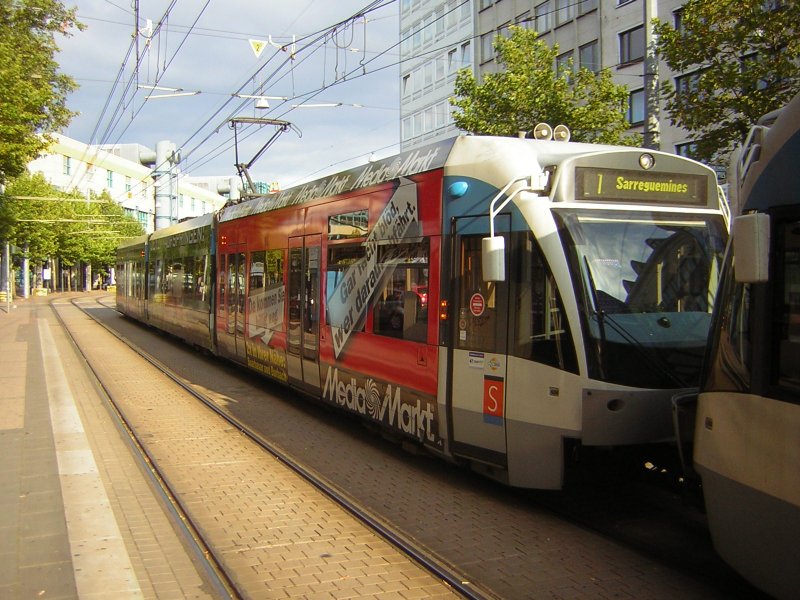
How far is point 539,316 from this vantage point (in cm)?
567

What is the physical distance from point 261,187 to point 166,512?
29498 millimetres

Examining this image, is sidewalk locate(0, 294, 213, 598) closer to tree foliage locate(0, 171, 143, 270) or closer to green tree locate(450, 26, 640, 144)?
green tree locate(450, 26, 640, 144)

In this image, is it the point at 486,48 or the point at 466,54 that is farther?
the point at 466,54

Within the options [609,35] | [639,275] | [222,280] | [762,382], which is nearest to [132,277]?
[222,280]

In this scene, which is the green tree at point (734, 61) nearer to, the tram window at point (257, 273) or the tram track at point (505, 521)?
the tram track at point (505, 521)

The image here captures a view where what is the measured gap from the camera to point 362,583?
4664mm

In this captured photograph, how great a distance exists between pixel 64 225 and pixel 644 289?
192 ft

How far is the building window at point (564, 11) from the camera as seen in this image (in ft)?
103

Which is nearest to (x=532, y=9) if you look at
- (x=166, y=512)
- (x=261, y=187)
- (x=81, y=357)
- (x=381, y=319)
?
(x=261, y=187)

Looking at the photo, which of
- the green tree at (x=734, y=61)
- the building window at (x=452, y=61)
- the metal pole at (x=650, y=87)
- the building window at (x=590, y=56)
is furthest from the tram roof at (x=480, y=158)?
the building window at (x=452, y=61)

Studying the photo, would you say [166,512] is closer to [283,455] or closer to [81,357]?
[283,455]

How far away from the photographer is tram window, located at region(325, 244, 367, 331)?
27.0ft

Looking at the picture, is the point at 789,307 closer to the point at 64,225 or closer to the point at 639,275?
the point at 639,275

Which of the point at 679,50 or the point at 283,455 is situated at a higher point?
the point at 679,50
